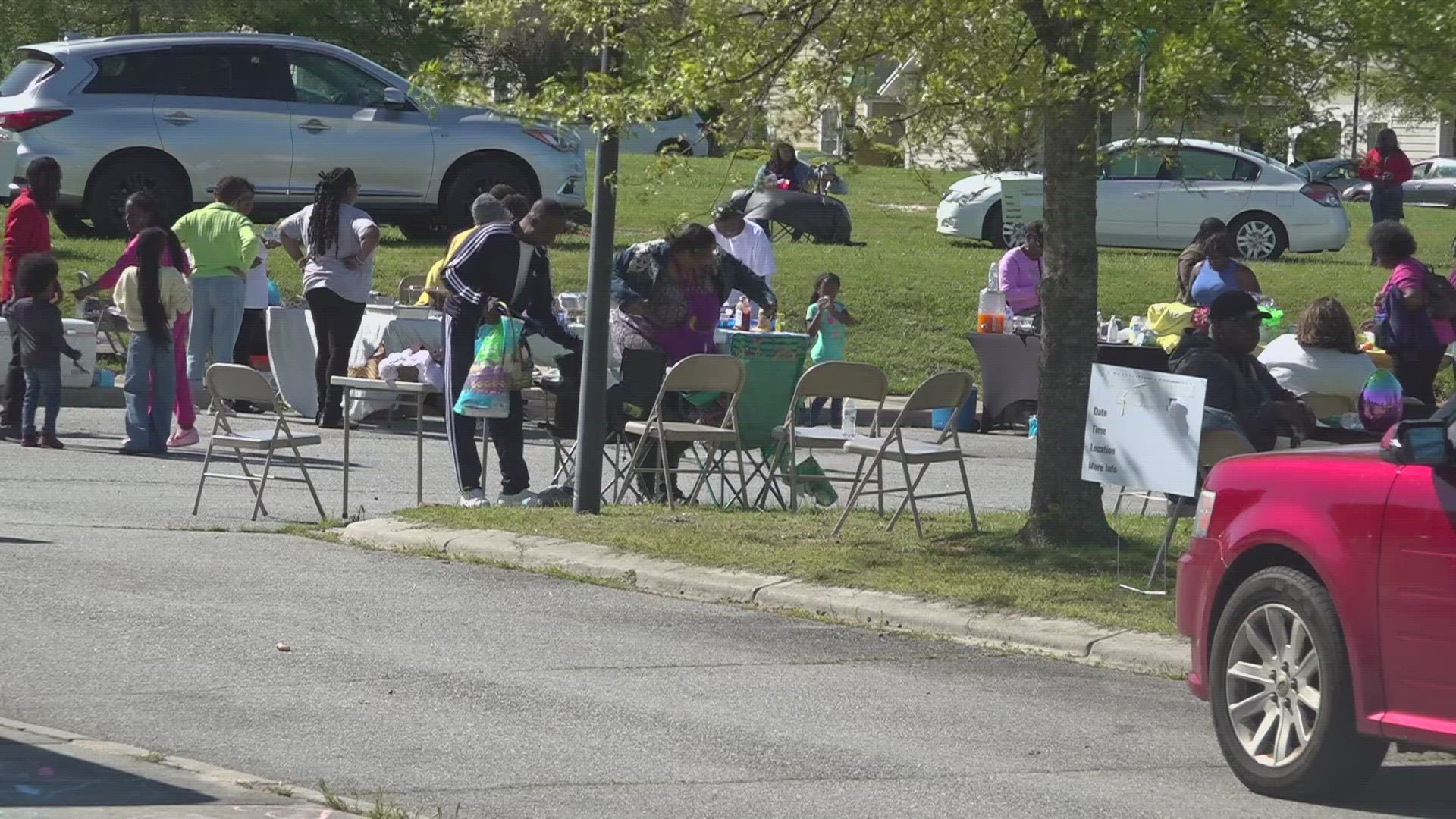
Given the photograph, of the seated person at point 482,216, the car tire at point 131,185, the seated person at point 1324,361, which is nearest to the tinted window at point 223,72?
the car tire at point 131,185

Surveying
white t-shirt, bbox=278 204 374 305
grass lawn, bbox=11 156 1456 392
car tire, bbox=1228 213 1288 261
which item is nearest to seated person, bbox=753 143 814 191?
grass lawn, bbox=11 156 1456 392

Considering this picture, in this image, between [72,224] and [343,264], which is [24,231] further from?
[72,224]

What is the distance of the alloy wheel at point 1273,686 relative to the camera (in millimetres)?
6449

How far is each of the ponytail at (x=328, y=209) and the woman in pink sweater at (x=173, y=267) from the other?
106 cm

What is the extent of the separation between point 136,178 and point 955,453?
12462 millimetres

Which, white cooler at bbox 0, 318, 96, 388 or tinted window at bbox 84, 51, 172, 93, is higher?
tinted window at bbox 84, 51, 172, 93

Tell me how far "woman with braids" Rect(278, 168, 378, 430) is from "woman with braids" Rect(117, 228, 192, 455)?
5.17ft

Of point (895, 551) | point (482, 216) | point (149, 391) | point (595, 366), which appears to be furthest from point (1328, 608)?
point (149, 391)

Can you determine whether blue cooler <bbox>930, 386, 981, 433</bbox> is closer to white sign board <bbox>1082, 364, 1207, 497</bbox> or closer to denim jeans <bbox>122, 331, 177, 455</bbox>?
denim jeans <bbox>122, 331, 177, 455</bbox>

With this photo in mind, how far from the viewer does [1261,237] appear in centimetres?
2728

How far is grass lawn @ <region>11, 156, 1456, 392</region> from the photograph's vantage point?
68.9ft

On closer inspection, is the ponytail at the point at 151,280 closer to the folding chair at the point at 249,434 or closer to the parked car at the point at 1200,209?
the folding chair at the point at 249,434

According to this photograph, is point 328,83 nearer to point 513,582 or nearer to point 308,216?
point 308,216

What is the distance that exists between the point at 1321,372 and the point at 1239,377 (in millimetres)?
2357
